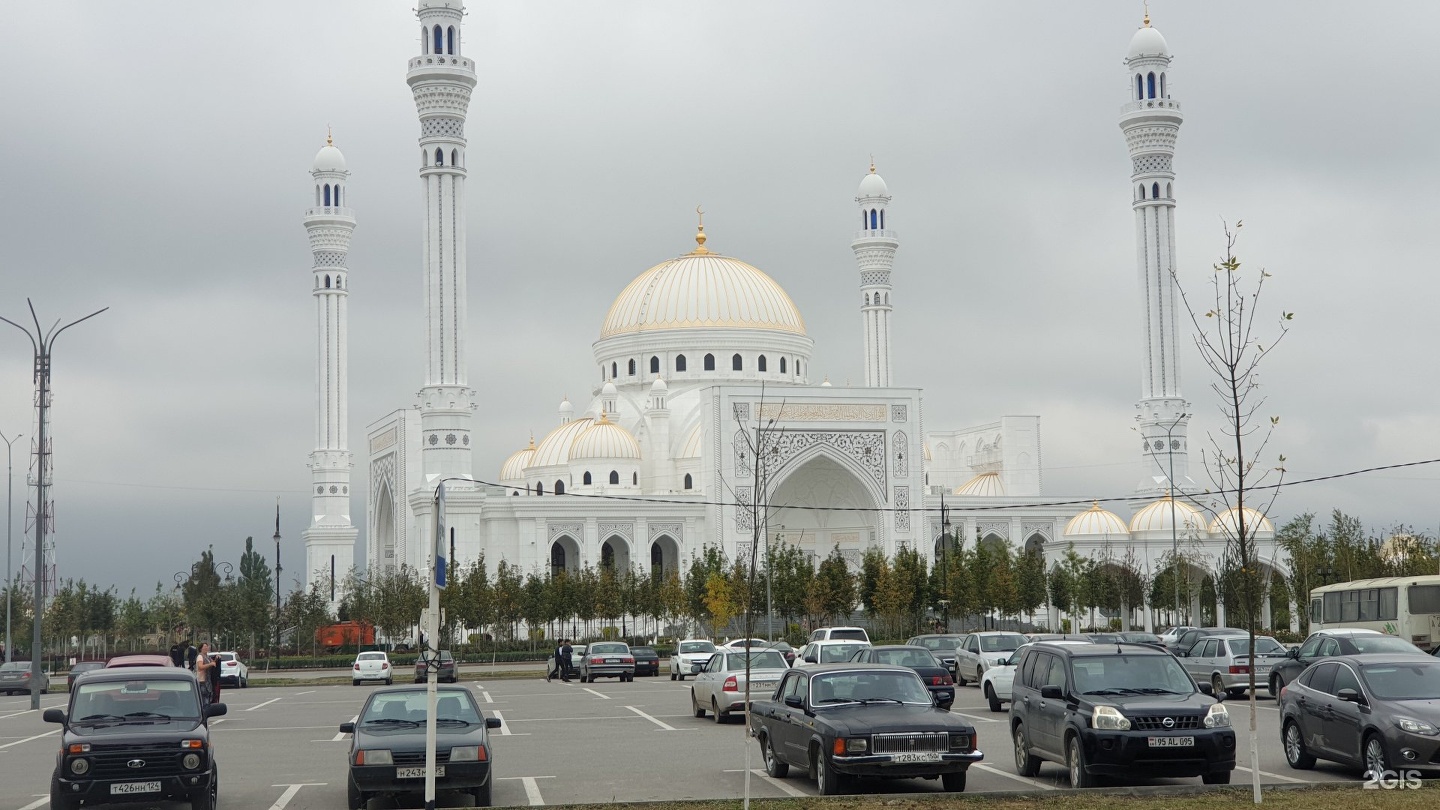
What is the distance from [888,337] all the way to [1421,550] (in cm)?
3215

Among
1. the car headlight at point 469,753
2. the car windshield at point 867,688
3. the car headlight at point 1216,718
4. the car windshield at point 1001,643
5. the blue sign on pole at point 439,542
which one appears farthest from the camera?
the car windshield at point 1001,643

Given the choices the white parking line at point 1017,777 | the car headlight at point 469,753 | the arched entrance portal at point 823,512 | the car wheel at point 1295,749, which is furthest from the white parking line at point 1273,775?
the arched entrance portal at point 823,512

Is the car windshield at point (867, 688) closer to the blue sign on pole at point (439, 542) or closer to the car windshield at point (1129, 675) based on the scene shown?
the car windshield at point (1129, 675)

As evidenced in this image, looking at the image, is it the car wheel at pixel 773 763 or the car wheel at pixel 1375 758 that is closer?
the car wheel at pixel 1375 758

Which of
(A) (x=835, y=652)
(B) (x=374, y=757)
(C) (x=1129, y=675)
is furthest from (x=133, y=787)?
(A) (x=835, y=652)

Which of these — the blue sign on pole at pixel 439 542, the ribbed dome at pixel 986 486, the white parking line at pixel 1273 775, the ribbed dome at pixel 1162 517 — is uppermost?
the ribbed dome at pixel 986 486

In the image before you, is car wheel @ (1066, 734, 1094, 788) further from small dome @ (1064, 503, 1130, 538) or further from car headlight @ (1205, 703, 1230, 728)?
small dome @ (1064, 503, 1130, 538)

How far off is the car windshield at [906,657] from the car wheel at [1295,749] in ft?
21.1

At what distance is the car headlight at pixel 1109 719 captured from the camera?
43.6 feet

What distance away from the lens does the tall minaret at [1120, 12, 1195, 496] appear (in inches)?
2613

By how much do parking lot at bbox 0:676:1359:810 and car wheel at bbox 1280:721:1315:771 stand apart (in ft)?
0.54

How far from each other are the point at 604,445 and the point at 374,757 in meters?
57.6

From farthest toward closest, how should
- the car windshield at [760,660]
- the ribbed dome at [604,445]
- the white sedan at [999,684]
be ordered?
the ribbed dome at [604,445], the white sedan at [999,684], the car windshield at [760,660]

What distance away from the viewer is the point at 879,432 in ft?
227
